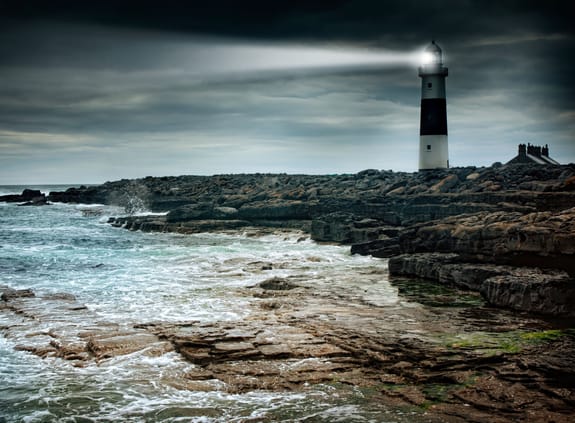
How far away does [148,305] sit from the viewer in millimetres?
11375

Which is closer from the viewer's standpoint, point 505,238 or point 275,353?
point 275,353

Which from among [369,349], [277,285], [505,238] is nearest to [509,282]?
[505,238]

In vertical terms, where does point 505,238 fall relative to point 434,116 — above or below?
below

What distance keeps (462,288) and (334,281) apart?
288cm

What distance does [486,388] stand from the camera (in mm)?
6605

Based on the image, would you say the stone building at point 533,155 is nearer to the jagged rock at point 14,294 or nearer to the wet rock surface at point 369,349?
the wet rock surface at point 369,349

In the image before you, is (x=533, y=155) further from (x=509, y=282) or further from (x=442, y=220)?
(x=509, y=282)

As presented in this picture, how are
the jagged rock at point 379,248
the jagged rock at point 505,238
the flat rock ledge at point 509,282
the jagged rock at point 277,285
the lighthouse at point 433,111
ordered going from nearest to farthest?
the flat rock ledge at point 509,282
the jagged rock at point 505,238
the jagged rock at point 277,285
the jagged rock at point 379,248
the lighthouse at point 433,111

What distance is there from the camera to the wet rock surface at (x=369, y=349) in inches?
254

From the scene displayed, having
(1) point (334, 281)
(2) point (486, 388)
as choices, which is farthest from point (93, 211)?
(2) point (486, 388)

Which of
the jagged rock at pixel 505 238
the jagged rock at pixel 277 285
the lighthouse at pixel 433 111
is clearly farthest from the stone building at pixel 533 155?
the jagged rock at pixel 277 285

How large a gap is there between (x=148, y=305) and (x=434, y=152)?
72.1 ft

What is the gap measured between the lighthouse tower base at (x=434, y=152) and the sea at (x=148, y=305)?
1023cm

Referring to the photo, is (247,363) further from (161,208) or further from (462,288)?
(161,208)
